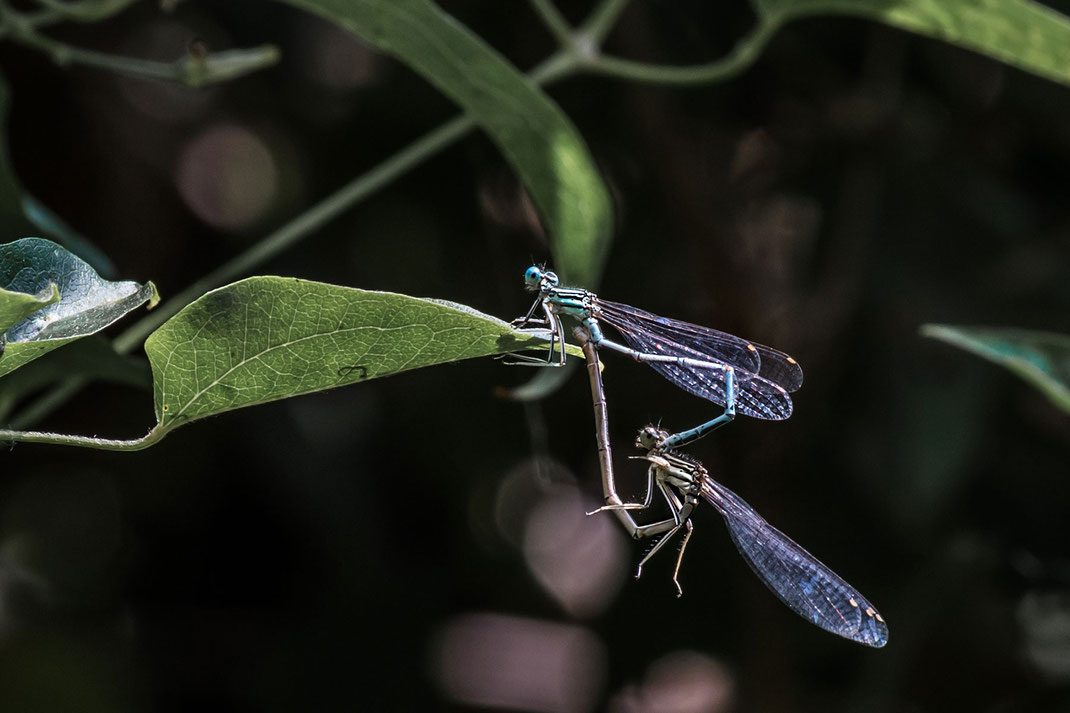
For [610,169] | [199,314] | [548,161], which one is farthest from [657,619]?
[199,314]

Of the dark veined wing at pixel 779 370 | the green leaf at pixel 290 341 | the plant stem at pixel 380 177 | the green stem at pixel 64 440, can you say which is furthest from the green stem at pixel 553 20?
the green stem at pixel 64 440

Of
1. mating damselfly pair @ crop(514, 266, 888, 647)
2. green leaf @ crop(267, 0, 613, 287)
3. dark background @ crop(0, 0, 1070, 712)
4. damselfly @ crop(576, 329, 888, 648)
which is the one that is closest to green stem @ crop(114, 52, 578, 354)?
green leaf @ crop(267, 0, 613, 287)

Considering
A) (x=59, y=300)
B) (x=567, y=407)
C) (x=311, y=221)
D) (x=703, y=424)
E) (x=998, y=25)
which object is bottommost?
(x=567, y=407)

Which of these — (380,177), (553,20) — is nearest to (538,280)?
(380,177)

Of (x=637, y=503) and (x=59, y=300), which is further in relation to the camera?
(x=637, y=503)

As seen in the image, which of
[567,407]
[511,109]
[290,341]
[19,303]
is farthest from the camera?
[567,407]

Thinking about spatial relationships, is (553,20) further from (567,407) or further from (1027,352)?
(567,407)
